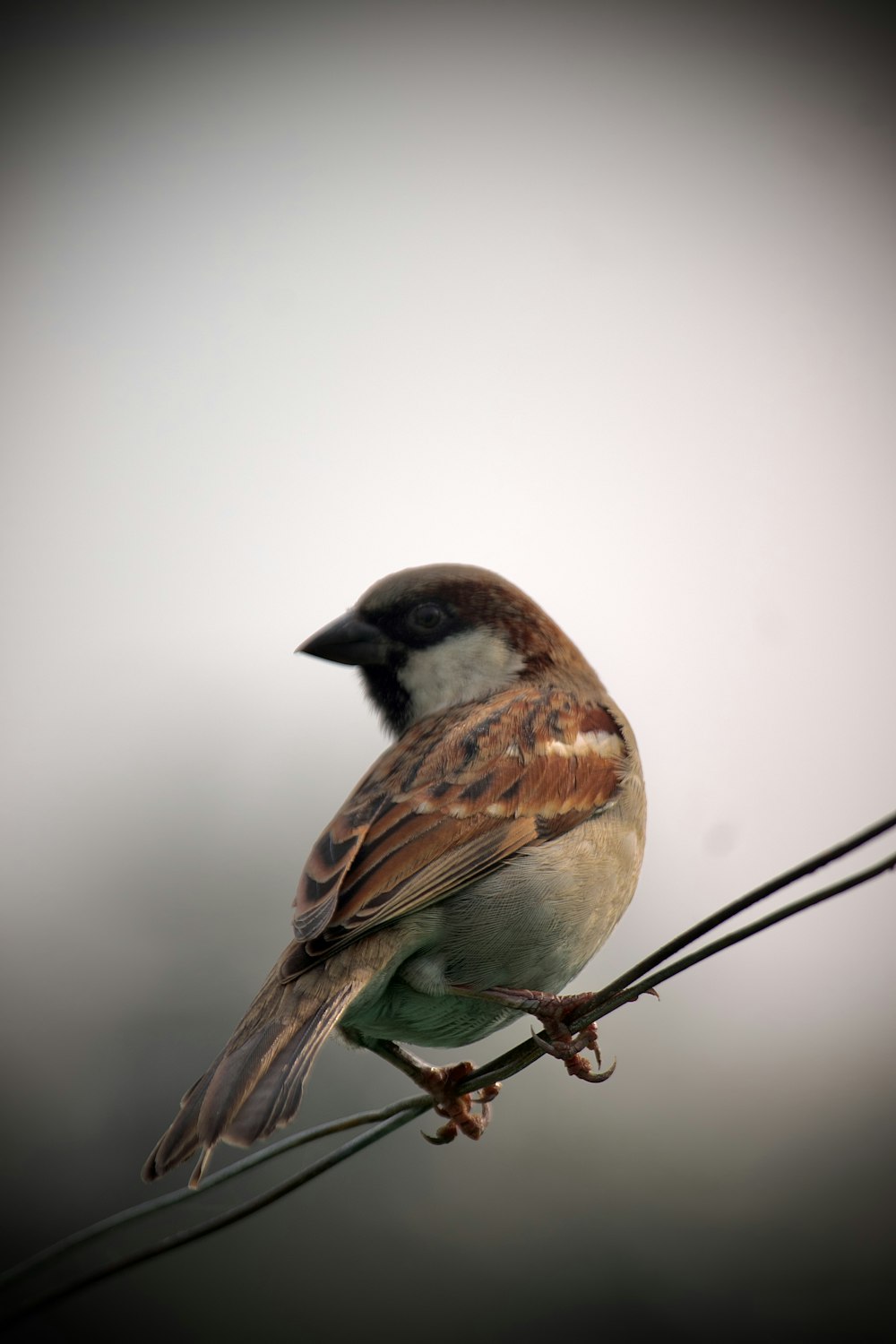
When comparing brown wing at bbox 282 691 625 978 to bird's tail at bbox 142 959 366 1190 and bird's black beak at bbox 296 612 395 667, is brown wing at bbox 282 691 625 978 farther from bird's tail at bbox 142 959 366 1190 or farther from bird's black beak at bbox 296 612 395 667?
bird's black beak at bbox 296 612 395 667

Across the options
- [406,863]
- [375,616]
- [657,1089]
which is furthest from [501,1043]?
[406,863]

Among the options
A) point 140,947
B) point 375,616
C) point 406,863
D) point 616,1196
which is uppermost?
point 375,616

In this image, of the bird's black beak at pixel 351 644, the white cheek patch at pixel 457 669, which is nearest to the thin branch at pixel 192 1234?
the white cheek patch at pixel 457 669

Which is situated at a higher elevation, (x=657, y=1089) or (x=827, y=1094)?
(x=657, y=1089)

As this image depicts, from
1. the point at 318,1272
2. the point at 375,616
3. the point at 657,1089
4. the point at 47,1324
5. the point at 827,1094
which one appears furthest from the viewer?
the point at 827,1094

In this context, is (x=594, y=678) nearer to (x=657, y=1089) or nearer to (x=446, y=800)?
(x=446, y=800)

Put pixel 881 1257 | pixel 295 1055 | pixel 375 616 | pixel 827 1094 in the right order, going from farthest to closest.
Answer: pixel 827 1094 → pixel 881 1257 → pixel 375 616 → pixel 295 1055

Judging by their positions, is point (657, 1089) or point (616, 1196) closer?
point (616, 1196)
